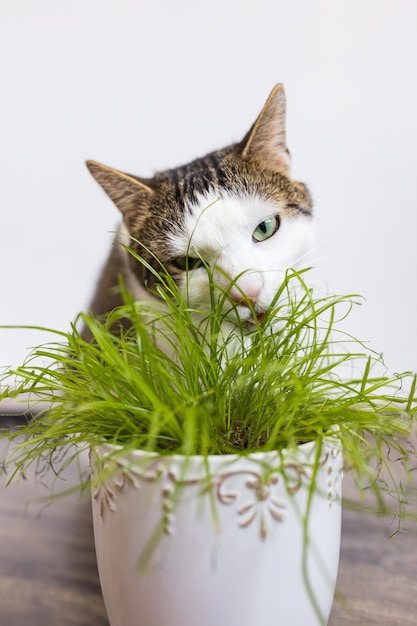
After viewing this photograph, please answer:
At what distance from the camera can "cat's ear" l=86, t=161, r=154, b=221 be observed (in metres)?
0.77

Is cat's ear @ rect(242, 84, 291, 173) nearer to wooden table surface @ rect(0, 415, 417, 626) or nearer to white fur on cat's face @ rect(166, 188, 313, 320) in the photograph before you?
white fur on cat's face @ rect(166, 188, 313, 320)

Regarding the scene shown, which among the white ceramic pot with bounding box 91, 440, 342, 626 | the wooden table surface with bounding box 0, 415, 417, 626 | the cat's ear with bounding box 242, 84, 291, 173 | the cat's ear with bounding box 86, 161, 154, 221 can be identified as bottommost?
the wooden table surface with bounding box 0, 415, 417, 626

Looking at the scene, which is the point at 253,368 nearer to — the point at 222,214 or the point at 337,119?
the point at 222,214

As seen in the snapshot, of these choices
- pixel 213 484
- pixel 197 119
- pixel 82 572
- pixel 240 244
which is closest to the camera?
pixel 213 484

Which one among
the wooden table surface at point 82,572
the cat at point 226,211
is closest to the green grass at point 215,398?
the wooden table surface at point 82,572

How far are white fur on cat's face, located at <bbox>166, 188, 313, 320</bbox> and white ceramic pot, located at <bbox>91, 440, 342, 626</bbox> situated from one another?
0.96 ft

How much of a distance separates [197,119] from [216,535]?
997 mm

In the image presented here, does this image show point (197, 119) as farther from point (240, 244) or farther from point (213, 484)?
point (213, 484)

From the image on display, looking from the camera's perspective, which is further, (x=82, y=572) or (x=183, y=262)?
(x=183, y=262)

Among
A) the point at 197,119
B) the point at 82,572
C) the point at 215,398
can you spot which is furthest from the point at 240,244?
the point at 197,119

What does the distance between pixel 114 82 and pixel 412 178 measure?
67 centimetres

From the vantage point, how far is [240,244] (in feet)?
2.31

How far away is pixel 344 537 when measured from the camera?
597mm

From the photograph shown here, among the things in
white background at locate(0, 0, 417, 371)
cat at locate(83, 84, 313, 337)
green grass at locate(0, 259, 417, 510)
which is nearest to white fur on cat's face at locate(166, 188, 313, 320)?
cat at locate(83, 84, 313, 337)
